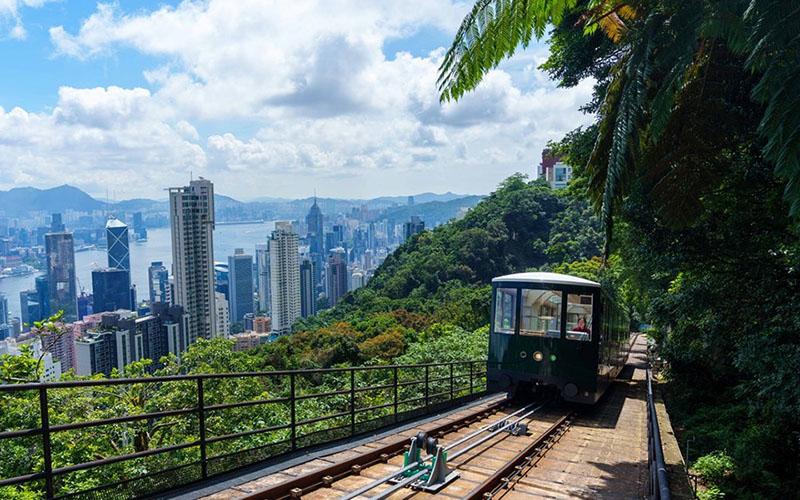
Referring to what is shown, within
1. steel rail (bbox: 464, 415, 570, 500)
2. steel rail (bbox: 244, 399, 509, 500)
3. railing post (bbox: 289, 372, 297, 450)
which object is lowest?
steel rail (bbox: 464, 415, 570, 500)

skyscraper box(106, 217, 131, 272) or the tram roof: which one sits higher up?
the tram roof

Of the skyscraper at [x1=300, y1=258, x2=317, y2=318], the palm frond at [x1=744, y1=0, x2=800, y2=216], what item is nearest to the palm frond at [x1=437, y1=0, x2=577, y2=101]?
the palm frond at [x1=744, y1=0, x2=800, y2=216]

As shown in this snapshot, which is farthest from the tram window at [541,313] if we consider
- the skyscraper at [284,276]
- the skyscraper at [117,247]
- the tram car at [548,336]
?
the skyscraper at [117,247]

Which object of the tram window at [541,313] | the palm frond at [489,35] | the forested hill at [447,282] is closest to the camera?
the palm frond at [489,35]

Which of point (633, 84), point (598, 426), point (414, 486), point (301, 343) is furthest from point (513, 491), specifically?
point (301, 343)

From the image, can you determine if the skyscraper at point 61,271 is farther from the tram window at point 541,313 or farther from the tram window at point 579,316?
the tram window at point 579,316

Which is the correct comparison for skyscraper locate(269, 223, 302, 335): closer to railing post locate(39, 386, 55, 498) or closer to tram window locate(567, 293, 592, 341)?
tram window locate(567, 293, 592, 341)

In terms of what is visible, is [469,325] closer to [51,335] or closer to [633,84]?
[51,335]

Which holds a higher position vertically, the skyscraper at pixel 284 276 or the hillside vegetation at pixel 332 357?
the hillside vegetation at pixel 332 357
